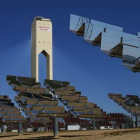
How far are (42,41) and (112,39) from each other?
196ft

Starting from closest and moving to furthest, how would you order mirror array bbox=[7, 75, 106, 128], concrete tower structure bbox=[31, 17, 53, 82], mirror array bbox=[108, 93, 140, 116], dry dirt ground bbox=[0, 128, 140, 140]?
dry dirt ground bbox=[0, 128, 140, 140] → mirror array bbox=[7, 75, 106, 128] → mirror array bbox=[108, 93, 140, 116] → concrete tower structure bbox=[31, 17, 53, 82]

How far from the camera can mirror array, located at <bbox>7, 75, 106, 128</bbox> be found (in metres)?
38.2

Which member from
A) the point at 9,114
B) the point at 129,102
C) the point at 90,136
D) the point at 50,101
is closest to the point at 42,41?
the point at 129,102

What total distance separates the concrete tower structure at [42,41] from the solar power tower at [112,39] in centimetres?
5603

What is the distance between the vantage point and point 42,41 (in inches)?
3287

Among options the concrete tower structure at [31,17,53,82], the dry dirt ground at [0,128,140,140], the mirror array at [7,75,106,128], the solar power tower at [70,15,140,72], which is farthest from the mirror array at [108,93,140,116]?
the solar power tower at [70,15,140,72]

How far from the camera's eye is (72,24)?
27.6 m

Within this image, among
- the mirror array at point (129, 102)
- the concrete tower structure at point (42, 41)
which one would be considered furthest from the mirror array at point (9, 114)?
the mirror array at point (129, 102)

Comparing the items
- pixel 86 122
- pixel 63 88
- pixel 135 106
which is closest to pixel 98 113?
pixel 63 88

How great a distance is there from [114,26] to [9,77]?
87.0ft

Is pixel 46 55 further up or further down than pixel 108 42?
further up

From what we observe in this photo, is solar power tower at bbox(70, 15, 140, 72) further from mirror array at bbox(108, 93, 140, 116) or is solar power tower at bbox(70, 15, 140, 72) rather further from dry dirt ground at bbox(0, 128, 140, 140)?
mirror array at bbox(108, 93, 140, 116)

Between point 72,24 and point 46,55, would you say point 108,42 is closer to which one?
point 72,24

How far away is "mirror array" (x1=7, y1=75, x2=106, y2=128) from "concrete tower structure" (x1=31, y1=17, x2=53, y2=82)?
93.8 ft
